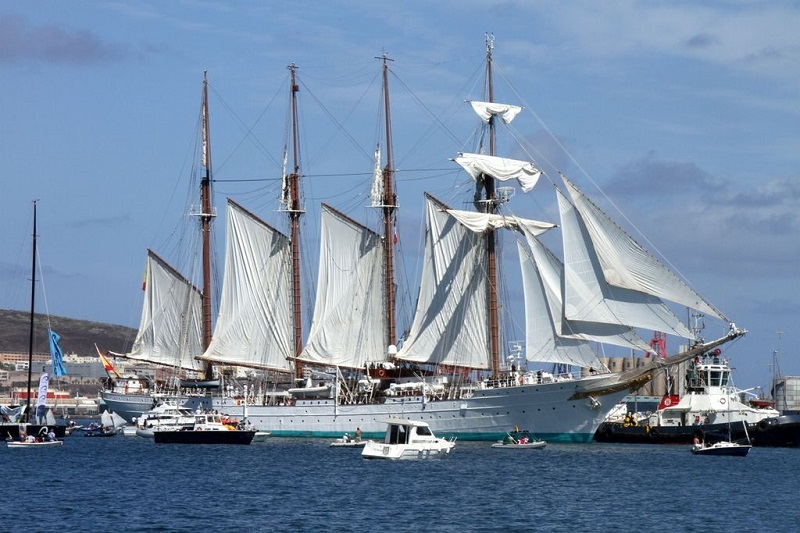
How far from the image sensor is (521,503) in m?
60.5

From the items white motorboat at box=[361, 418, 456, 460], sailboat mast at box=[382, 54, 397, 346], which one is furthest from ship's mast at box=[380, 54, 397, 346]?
white motorboat at box=[361, 418, 456, 460]

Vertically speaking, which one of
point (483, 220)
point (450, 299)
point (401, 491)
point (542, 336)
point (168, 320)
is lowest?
point (401, 491)

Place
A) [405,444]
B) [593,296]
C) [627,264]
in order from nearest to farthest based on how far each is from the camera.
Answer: [405,444] → [627,264] → [593,296]

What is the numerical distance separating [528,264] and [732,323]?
1505 cm

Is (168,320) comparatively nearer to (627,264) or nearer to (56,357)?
(56,357)

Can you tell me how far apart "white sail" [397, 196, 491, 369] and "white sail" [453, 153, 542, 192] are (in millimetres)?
3806

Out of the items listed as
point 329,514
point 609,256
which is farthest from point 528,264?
point 329,514

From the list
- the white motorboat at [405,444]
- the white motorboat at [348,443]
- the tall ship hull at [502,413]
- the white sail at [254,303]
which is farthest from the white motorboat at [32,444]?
the white motorboat at [405,444]

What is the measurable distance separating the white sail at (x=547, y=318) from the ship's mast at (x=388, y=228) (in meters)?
14.3

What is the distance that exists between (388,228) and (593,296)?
2424 centimetres

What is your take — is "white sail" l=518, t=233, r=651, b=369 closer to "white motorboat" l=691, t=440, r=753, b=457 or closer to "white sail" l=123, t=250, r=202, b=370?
"white motorboat" l=691, t=440, r=753, b=457

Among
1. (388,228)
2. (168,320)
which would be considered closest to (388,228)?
(388,228)

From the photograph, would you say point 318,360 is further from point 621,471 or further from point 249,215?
point 621,471

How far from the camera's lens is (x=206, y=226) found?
123312 millimetres
